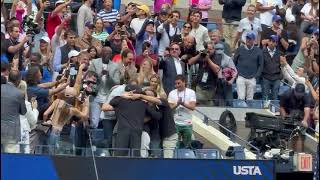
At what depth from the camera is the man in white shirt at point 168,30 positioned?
22062 millimetres

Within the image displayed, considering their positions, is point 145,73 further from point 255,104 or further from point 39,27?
point 255,104

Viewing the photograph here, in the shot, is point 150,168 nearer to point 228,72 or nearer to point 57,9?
point 228,72

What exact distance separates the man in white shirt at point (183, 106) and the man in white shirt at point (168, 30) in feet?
6.82

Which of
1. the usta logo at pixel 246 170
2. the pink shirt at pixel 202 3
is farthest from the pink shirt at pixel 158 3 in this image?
the usta logo at pixel 246 170

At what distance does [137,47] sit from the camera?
856 inches

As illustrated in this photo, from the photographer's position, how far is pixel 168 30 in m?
22.3

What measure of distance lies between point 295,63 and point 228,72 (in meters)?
2.33

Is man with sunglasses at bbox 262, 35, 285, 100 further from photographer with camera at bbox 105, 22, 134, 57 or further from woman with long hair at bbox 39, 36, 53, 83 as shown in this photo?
woman with long hair at bbox 39, 36, 53, 83

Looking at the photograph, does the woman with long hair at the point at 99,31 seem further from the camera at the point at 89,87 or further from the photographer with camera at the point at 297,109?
the photographer with camera at the point at 297,109

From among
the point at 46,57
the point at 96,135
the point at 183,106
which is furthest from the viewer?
the point at 46,57

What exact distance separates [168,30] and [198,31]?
57 cm

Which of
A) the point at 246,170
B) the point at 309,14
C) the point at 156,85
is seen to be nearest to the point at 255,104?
the point at 246,170

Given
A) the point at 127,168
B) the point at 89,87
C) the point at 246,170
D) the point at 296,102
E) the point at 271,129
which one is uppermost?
the point at 89,87

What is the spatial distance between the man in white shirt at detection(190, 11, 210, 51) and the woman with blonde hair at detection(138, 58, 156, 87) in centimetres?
270
